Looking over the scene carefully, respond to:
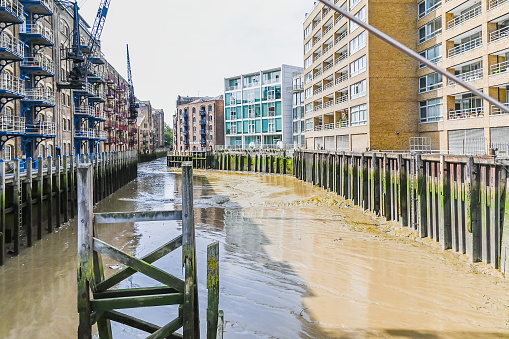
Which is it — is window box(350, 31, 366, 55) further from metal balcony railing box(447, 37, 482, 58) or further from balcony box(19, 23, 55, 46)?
balcony box(19, 23, 55, 46)

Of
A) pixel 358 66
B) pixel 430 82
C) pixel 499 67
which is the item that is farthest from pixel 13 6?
pixel 499 67

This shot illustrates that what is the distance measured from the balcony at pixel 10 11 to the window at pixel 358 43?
89.1ft

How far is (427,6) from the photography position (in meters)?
34.4

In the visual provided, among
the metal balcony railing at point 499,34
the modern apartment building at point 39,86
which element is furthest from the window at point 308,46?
the metal balcony railing at point 499,34

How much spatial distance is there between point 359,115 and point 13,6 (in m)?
29.0

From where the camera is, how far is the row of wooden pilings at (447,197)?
35.8 feet

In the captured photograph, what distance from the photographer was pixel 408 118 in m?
35.8

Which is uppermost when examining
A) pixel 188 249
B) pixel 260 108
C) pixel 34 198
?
pixel 260 108

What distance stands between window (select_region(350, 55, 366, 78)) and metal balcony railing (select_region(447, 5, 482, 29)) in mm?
7402

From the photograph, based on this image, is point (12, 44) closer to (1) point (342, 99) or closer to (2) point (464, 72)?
(1) point (342, 99)

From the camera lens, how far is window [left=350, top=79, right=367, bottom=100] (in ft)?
121

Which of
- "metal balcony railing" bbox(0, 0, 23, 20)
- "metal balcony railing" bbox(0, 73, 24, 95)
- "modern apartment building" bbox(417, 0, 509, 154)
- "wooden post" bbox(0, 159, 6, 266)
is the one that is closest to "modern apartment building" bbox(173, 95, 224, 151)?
"modern apartment building" bbox(417, 0, 509, 154)

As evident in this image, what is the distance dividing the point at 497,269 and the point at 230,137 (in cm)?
8183

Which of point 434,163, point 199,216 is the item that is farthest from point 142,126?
point 434,163
